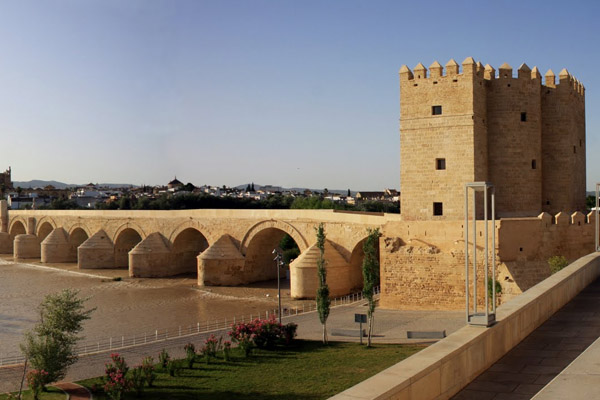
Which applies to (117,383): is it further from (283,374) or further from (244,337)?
(244,337)

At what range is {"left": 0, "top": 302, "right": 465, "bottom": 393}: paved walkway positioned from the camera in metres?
13.5

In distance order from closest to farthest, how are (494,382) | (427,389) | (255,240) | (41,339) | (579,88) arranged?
(427,389)
(494,382)
(41,339)
(579,88)
(255,240)

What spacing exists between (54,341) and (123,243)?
26902 millimetres

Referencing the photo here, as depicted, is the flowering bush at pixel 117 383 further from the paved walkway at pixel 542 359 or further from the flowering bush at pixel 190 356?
the paved walkway at pixel 542 359

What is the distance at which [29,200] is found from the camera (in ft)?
284

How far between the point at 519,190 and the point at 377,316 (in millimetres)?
6330

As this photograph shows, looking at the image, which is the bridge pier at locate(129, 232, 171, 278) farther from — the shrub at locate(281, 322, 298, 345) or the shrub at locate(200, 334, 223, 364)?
the shrub at locate(281, 322, 298, 345)

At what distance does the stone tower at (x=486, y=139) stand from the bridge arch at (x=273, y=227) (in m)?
8.17

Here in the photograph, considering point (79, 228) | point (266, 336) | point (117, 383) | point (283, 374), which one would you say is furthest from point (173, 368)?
point (79, 228)

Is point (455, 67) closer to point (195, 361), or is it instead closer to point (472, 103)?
point (472, 103)

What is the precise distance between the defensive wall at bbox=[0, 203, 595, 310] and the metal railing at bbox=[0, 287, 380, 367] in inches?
64.0

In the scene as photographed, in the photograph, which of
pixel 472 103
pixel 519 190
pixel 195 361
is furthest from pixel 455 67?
pixel 195 361

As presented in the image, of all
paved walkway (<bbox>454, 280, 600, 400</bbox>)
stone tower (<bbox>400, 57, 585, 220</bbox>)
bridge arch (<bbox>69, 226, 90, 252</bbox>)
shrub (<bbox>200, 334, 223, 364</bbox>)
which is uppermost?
stone tower (<bbox>400, 57, 585, 220</bbox>)

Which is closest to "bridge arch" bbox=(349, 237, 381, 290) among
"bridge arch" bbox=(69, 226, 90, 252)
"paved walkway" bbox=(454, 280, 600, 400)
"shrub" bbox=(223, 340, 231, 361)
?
"shrub" bbox=(223, 340, 231, 361)
